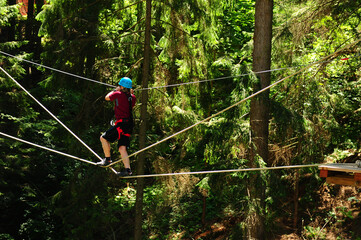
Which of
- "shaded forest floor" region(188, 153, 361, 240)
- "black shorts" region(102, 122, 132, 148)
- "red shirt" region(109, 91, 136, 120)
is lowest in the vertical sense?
"shaded forest floor" region(188, 153, 361, 240)

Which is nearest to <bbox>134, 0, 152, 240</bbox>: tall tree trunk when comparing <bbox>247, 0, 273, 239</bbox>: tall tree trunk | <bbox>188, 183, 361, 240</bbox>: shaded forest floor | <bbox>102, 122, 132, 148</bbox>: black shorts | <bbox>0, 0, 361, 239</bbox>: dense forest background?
<bbox>0, 0, 361, 239</bbox>: dense forest background

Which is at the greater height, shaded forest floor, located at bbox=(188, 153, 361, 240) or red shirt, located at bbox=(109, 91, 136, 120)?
red shirt, located at bbox=(109, 91, 136, 120)

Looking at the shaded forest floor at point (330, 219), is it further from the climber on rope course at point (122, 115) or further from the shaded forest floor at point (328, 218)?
the climber on rope course at point (122, 115)

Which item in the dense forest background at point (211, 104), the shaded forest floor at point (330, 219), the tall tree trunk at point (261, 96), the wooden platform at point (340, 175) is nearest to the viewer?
the wooden platform at point (340, 175)

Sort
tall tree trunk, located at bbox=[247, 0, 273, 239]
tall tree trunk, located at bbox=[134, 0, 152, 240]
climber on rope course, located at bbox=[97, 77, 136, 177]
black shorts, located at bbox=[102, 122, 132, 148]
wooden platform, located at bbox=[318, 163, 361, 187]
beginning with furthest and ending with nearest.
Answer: tall tree trunk, located at bbox=[134, 0, 152, 240], tall tree trunk, located at bbox=[247, 0, 273, 239], black shorts, located at bbox=[102, 122, 132, 148], climber on rope course, located at bbox=[97, 77, 136, 177], wooden platform, located at bbox=[318, 163, 361, 187]

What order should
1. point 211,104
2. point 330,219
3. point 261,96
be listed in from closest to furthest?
point 261,96 < point 330,219 < point 211,104

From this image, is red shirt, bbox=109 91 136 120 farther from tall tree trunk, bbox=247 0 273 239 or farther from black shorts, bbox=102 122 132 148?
tall tree trunk, bbox=247 0 273 239

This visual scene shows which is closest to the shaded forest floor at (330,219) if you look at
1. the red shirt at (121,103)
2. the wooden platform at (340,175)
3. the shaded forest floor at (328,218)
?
the shaded forest floor at (328,218)

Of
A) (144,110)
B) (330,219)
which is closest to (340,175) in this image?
(144,110)

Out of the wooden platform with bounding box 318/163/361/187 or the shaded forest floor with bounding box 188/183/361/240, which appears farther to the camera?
the shaded forest floor with bounding box 188/183/361/240

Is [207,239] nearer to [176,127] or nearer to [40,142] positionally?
[176,127]

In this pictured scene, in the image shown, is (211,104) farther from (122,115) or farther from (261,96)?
(122,115)

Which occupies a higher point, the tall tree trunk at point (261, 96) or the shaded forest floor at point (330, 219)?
the tall tree trunk at point (261, 96)

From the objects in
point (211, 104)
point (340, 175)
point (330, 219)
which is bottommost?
point (330, 219)
